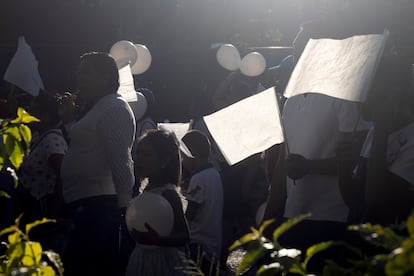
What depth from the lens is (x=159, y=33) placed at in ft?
88.2

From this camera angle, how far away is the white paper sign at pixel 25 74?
8351 millimetres

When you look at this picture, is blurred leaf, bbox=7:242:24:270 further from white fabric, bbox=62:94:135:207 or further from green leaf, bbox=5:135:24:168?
white fabric, bbox=62:94:135:207

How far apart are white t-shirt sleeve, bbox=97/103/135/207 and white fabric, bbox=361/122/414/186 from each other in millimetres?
1862

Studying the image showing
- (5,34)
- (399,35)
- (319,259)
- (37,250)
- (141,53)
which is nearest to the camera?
(37,250)

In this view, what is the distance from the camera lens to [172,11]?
28.0 m

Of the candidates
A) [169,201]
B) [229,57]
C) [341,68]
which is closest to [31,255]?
[341,68]

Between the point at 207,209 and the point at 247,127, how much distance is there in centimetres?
291

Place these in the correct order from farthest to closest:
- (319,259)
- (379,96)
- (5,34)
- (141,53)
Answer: (5,34) < (141,53) < (319,259) < (379,96)

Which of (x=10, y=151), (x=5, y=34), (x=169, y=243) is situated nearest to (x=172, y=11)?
(x=5, y=34)

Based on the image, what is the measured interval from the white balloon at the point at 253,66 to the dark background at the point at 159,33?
5.94 feet

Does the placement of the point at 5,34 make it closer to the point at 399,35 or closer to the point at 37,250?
the point at 399,35

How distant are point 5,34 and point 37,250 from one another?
2559 centimetres

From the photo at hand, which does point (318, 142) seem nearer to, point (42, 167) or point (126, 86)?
point (42, 167)

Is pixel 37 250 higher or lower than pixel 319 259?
higher
